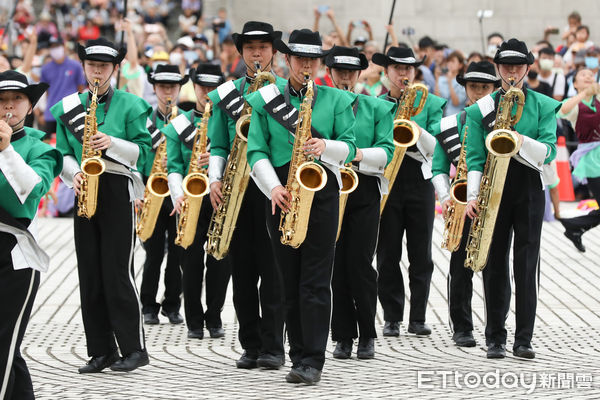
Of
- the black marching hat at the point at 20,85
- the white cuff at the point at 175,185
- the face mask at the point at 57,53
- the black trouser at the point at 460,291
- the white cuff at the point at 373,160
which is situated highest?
the face mask at the point at 57,53

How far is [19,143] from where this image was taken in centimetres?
625

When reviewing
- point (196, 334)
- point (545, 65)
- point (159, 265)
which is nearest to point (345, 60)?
point (196, 334)

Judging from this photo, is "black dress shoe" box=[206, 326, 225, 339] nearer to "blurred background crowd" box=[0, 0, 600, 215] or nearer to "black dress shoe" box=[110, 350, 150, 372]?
"black dress shoe" box=[110, 350, 150, 372]

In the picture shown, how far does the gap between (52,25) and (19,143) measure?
64.4 ft

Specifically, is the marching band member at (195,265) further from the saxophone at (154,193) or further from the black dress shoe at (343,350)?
the black dress shoe at (343,350)

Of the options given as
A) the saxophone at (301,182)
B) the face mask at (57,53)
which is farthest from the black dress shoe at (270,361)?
the face mask at (57,53)

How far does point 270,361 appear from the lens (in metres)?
8.04

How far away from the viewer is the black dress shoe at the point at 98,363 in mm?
7930

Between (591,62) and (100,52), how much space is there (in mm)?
11036

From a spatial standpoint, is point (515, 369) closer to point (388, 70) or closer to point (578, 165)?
point (388, 70)

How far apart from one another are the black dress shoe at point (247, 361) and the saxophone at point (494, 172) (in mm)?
1618

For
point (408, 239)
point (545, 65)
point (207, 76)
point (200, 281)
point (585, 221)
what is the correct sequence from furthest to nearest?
point (545, 65), point (585, 221), point (408, 239), point (207, 76), point (200, 281)

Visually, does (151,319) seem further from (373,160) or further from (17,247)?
(17,247)

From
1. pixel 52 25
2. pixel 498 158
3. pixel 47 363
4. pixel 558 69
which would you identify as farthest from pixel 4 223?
pixel 52 25
